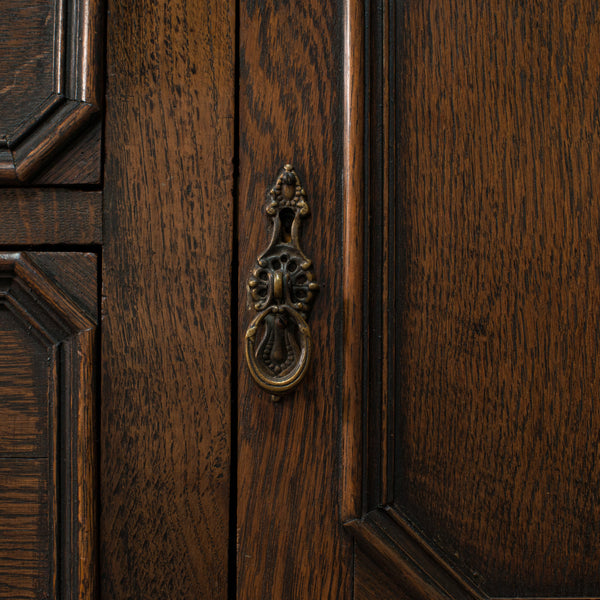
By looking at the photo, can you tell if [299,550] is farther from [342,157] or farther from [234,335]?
[342,157]

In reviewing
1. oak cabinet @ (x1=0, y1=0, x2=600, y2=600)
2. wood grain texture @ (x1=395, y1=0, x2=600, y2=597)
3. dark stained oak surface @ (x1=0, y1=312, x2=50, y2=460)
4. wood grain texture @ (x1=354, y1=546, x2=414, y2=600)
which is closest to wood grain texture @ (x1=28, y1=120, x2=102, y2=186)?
oak cabinet @ (x1=0, y1=0, x2=600, y2=600)

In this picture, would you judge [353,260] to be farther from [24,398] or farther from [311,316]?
[24,398]

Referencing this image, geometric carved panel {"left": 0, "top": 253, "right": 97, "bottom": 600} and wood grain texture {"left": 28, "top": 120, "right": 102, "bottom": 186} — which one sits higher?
wood grain texture {"left": 28, "top": 120, "right": 102, "bottom": 186}

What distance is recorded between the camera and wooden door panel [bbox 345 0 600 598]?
1.07 feet

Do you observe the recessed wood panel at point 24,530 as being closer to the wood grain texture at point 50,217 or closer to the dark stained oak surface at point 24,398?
the dark stained oak surface at point 24,398

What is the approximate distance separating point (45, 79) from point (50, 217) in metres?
0.09

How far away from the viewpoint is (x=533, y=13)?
1.09 ft

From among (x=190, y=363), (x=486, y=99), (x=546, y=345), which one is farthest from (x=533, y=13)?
(x=190, y=363)

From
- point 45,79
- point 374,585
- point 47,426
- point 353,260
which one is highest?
point 45,79

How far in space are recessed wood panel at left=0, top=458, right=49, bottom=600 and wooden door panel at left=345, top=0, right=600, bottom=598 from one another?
8.2 inches

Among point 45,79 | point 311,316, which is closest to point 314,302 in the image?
point 311,316

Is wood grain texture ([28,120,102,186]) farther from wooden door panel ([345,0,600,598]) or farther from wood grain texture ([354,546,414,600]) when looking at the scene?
wood grain texture ([354,546,414,600])

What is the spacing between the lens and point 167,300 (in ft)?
1.09

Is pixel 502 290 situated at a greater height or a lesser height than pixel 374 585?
greater
